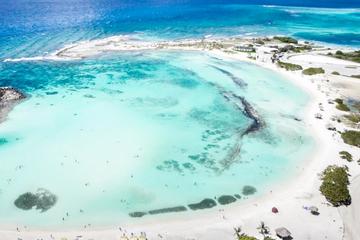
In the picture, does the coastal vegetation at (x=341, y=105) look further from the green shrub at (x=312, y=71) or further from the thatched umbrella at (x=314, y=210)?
the thatched umbrella at (x=314, y=210)

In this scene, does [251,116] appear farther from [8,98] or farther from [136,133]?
[8,98]

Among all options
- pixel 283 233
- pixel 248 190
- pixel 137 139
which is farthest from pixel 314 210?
pixel 137 139

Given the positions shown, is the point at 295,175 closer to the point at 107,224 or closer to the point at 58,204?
the point at 107,224

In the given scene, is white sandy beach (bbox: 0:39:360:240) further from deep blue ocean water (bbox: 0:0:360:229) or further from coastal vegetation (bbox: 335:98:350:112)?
coastal vegetation (bbox: 335:98:350:112)

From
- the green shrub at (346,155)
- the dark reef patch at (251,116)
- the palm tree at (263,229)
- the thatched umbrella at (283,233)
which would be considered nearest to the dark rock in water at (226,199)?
the palm tree at (263,229)

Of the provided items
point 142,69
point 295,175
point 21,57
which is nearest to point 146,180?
point 295,175

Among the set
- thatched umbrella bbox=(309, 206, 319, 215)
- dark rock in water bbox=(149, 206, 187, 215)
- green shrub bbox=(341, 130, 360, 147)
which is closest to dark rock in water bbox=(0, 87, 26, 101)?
dark rock in water bbox=(149, 206, 187, 215)
